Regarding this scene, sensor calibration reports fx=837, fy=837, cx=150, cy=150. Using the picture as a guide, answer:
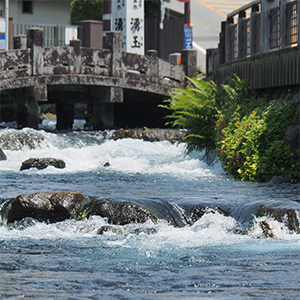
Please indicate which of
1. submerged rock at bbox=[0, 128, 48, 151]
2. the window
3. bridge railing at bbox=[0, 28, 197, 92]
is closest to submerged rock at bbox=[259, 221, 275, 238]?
submerged rock at bbox=[0, 128, 48, 151]

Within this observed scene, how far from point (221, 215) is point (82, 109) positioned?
79.3 ft

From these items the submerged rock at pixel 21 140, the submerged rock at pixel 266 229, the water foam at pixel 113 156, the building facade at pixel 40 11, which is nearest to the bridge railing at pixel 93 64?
the submerged rock at pixel 21 140

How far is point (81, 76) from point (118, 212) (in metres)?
14.3

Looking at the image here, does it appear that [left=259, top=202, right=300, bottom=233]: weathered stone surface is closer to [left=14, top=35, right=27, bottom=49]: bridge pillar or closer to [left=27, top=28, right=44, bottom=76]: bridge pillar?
[left=27, top=28, right=44, bottom=76]: bridge pillar

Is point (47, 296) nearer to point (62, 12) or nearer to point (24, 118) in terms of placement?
point (24, 118)

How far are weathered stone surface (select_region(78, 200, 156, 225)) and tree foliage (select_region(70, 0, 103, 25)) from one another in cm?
2521

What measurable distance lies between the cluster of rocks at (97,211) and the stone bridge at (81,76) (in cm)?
1250

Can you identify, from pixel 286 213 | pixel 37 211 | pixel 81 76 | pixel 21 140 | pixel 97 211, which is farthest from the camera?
pixel 81 76

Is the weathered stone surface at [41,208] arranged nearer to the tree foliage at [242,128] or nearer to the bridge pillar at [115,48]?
the tree foliage at [242,128]

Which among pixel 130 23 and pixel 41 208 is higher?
pixel 130 23

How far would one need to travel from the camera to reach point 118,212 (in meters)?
11.7

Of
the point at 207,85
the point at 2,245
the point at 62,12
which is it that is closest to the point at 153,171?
the point at 207,85

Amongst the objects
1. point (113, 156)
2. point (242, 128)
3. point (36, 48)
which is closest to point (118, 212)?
point (242, 128)

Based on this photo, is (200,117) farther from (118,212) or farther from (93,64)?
(118,212)
